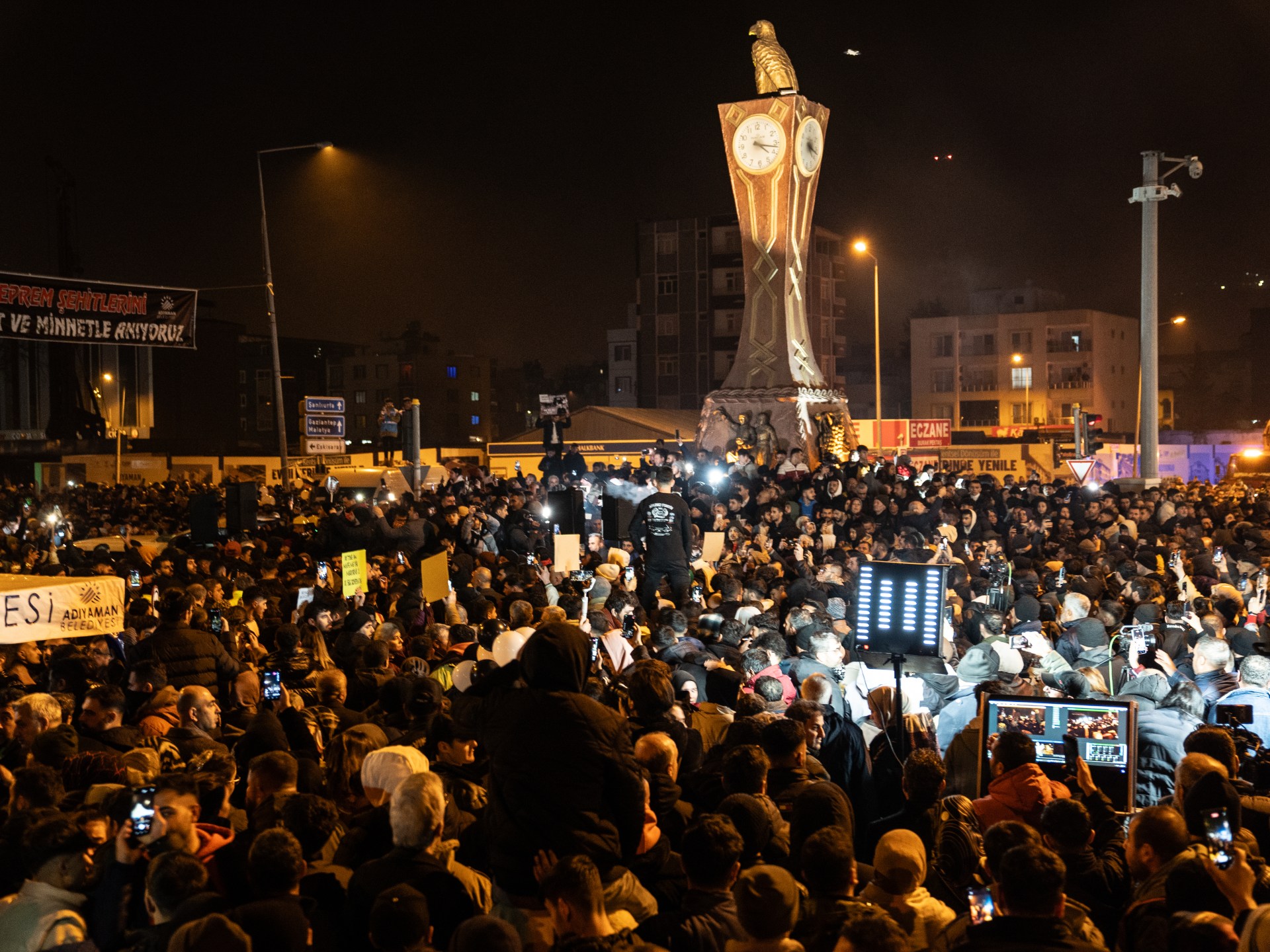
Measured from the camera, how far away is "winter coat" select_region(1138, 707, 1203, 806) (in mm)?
6422

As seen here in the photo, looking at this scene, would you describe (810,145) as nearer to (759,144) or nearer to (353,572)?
(759,144)

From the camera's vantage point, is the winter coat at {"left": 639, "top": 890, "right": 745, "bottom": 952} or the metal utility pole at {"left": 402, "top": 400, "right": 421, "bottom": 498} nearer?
the winter coat at {"left": 639, "top": 890, "right": 745, "bottom": 952}

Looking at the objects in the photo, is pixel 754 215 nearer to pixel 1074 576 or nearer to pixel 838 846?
pixel 1074 576

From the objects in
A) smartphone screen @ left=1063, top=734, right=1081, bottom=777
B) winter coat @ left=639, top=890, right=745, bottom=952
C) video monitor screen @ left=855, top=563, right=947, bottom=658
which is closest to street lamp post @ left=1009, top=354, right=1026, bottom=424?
video monitor screen @ left=855, top=563, right=947, bottom=658

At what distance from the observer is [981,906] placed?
Result: 12.4 ft

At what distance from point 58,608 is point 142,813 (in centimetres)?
471

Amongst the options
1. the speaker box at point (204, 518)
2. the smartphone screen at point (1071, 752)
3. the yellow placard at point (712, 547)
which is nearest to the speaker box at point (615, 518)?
the yellow placard at point (712, 547)

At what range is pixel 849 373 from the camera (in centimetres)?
7500

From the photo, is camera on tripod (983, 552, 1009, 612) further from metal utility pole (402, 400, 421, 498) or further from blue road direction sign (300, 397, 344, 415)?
blue road direction sign (300, 397, 344, 415)

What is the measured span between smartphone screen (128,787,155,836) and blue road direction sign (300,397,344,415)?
17.4 m

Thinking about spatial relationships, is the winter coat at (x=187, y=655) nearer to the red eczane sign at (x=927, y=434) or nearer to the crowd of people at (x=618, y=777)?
the crowd of people at (x=618, y=777)

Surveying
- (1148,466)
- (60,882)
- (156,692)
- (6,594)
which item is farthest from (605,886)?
(1148,466)

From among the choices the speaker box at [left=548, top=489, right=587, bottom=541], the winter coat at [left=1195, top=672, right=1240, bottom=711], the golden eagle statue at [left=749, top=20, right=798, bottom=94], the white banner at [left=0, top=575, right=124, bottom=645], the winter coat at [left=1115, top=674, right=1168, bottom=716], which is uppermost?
the golden eagle statue at [left=749, top=20, right=798, bottom=94]

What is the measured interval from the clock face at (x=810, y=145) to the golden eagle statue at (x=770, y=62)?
925 mm
